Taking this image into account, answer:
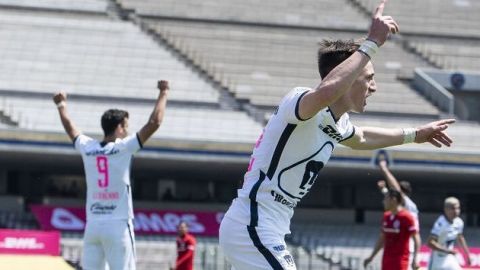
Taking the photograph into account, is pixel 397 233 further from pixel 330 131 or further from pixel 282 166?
pixel 282 166

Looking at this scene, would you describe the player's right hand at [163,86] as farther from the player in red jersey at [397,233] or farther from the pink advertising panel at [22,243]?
the pink advertising panel at [22,243]

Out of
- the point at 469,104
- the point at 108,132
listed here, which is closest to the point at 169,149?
the point at 469,104

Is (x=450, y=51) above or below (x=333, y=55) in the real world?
above

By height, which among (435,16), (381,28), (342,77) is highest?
(435,16)

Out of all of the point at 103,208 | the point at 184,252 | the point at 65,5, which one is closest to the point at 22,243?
the point at 184,252

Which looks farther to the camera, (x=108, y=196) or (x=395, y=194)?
(x=395, y=194)

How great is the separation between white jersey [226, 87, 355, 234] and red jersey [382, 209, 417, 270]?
851 cm

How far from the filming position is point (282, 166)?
582 centimetres

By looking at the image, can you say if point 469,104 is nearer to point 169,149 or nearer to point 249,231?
point 169,149

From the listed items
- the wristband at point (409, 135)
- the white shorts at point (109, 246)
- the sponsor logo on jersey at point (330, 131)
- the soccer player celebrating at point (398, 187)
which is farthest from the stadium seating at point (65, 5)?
the sponsor logo on jersey at point (330, 131)

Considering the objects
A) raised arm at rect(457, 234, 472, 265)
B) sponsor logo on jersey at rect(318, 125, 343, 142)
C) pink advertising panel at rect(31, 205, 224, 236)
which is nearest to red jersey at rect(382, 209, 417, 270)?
raised arm at rect(457, 234, 472, 265)

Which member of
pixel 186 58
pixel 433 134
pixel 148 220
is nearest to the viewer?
pixel 433 134

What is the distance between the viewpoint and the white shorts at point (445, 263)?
647 inches

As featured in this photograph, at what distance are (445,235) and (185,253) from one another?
5825mm
